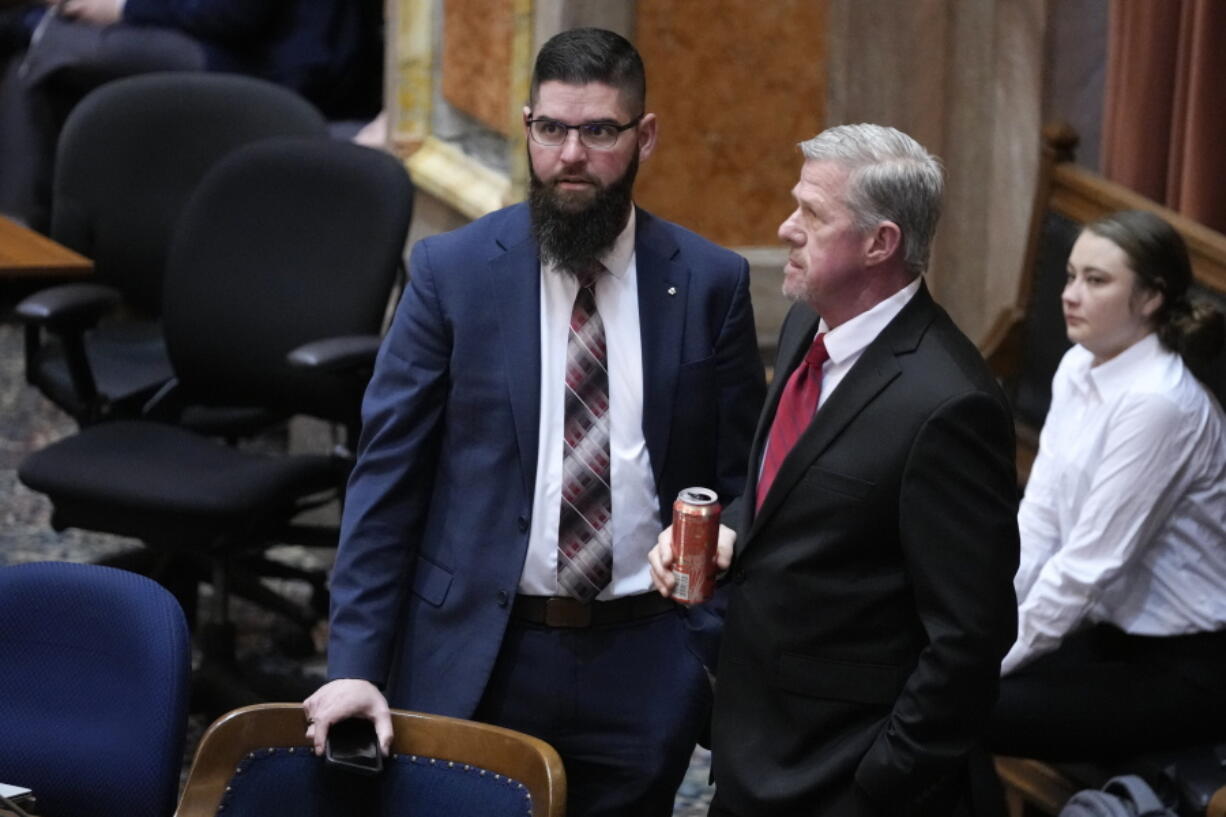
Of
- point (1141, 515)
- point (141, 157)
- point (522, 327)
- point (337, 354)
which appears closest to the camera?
point (522, 327)

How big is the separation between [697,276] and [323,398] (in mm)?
1856

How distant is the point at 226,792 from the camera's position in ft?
7.61

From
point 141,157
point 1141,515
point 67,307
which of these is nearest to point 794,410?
point 1141,515

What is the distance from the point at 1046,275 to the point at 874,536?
205 cm

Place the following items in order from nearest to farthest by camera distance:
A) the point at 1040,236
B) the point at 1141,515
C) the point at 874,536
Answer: the point at 874,536 → the point at 1141,515 → the point at 1040,236

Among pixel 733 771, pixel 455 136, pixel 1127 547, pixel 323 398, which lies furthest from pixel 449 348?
pixel 455 136

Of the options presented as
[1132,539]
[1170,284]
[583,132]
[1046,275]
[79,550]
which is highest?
[583,132]

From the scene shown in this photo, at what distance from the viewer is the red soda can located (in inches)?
90.4

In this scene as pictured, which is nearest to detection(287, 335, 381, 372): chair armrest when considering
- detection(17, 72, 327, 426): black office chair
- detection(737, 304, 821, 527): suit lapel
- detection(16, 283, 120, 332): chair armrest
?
detection(16, 283, 120, 332): chair armrest

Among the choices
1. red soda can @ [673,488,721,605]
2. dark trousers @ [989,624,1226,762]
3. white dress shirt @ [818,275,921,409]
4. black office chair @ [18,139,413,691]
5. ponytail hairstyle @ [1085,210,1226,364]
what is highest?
white dress shirt @ [818,275,921,409]

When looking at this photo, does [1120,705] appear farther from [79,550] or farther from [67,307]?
[79,550]

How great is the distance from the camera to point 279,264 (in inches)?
174

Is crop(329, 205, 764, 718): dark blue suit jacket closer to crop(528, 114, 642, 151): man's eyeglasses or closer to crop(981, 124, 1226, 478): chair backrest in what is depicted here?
crop(528, 114, 642, 151): man's eyeglasses

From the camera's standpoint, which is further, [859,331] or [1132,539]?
[1132,539]
